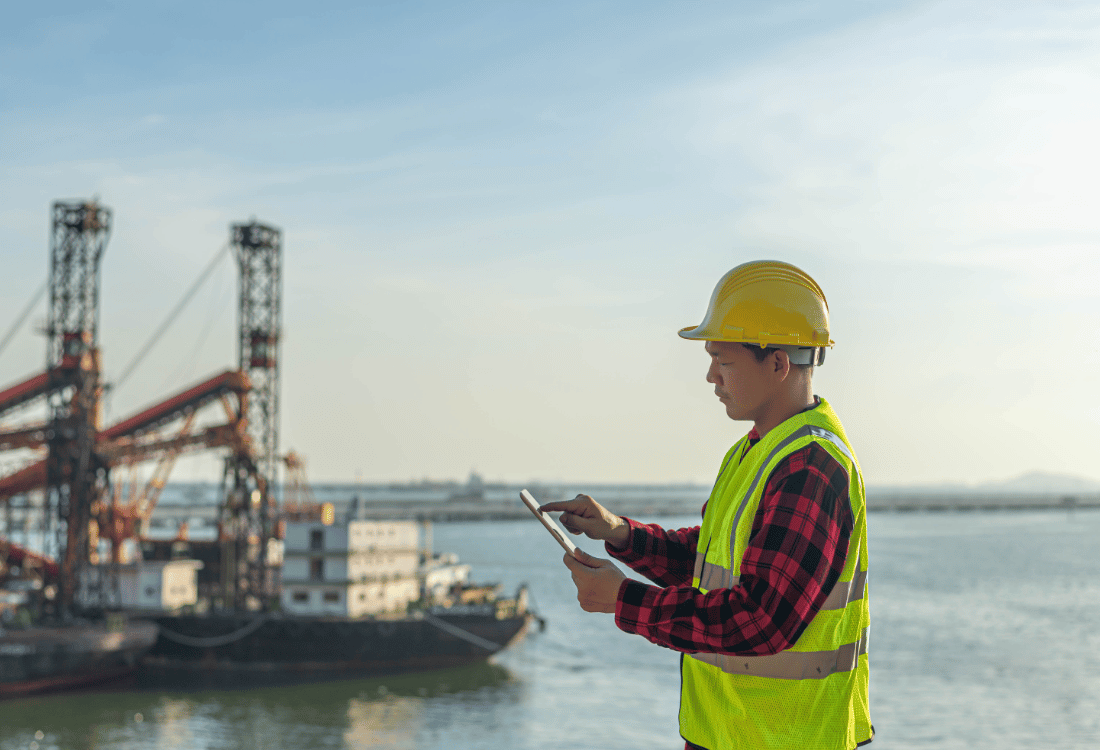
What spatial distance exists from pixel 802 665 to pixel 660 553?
80cm

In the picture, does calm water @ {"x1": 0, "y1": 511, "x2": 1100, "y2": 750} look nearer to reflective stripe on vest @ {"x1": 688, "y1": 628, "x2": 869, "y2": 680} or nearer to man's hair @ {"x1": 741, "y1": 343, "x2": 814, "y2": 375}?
reflective stripe on vest @ {"x1": 688, "y1": 628, "x2": 869, "y2": 680}

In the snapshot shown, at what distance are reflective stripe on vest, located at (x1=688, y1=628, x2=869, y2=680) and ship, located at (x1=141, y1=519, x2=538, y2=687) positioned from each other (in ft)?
116

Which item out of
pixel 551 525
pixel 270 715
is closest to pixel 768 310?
pixel 551 525

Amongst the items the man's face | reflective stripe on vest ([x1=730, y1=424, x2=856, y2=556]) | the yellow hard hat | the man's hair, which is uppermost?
the yellow hard hat

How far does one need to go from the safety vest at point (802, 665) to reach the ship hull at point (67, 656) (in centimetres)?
3505

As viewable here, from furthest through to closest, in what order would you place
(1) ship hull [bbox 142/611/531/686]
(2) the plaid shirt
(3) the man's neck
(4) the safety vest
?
(1) ship hull [bbox 142/611/531/686] → (3) the man's neck → (4) the safety vest → (2) the plaid shirt

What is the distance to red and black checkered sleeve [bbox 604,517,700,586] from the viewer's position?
10.6 ft

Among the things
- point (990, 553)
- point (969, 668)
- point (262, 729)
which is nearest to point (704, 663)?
point (262, 729)

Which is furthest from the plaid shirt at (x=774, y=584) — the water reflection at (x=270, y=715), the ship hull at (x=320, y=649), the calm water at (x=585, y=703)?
the ship hull at (x=320, y=649)

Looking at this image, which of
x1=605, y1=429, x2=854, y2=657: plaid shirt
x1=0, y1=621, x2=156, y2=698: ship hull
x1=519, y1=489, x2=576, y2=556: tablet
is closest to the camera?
x1=605, y1=429, x2=854, y2=657: plaid shirt

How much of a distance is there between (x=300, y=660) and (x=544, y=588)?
33.1 metres

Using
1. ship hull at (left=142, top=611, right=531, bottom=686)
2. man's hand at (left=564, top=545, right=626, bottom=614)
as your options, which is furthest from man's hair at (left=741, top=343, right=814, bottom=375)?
ship hull at (left=142, top=611, right=531, bottom=686)

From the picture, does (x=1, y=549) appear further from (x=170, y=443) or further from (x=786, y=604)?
(x=786, y=604)

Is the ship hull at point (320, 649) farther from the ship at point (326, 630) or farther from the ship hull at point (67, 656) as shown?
the ship hull at point (67, 656)
